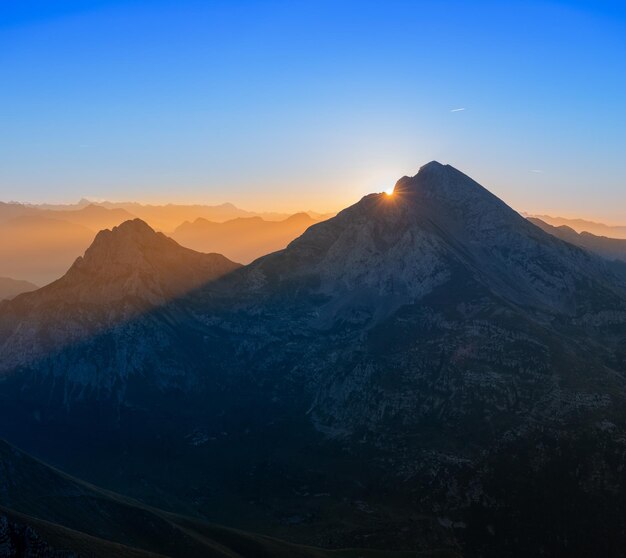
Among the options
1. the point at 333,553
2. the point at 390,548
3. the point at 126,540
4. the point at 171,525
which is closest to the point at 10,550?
the point at 126,540

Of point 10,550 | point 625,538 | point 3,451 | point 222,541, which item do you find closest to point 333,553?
point 222,541

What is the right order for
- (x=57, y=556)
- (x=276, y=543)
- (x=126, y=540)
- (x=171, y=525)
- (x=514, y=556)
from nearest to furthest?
(x=57, y=556)
(x=126, y=540)
(x=171, y=525)
(x=276, y=543)
(x=514, y=556)

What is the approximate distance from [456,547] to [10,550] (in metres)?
148

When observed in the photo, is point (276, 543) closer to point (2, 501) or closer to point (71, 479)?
point (71, 479)

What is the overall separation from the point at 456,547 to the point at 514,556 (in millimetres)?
17436

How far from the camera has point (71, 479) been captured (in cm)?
18275

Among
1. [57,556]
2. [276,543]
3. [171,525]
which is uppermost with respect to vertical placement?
[57,556]

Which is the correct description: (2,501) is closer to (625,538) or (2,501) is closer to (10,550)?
(10,550)

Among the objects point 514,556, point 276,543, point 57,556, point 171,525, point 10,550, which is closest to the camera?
point 10,550

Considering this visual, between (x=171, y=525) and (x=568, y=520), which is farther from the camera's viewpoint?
(x=568, y=520)

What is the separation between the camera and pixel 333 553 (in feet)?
602

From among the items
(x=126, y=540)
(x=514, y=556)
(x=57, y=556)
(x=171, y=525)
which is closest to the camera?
(x=57, y=556)

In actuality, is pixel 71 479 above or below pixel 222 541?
above

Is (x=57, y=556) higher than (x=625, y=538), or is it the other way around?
(x=57, y=556)
